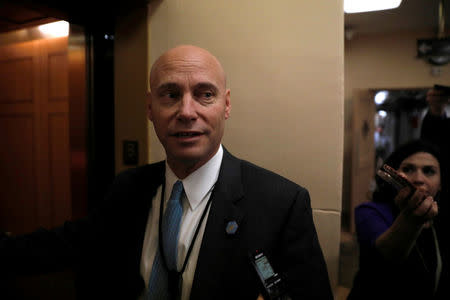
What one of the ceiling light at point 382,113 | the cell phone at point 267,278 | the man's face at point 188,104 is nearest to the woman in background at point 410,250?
the cell phone at point 267,278

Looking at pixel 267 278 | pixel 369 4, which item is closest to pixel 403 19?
pixel 369 4

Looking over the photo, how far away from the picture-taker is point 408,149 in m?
1.37

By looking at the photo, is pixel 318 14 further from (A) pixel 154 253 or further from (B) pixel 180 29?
(A) pixel 154 253

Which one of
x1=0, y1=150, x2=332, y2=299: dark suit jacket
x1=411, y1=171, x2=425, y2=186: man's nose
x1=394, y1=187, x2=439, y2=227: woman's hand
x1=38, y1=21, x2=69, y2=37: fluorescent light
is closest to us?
x1=0, y1=150, x2=332, y2=299: dark suit jacket

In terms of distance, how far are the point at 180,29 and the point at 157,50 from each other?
6.5 inches

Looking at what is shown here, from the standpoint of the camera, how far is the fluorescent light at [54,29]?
1.91 meters

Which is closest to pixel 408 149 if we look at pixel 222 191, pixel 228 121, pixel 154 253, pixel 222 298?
pixel 228 121

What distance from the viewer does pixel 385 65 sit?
13.3 ft

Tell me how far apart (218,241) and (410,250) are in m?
0.77

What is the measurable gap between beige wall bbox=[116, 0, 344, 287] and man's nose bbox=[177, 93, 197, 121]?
A: 64 cm

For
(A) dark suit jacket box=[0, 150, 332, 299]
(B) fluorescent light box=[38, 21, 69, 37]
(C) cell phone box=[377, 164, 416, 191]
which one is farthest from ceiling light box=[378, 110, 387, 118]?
(A) dark suit jacket box=[0, 150, 332, 299]

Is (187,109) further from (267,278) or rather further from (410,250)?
(410,250)

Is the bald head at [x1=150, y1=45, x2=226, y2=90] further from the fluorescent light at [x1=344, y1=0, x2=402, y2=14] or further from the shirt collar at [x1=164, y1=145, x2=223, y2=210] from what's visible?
the fluorescent light at [x1=344, y1=0, x2=402, y2=14]

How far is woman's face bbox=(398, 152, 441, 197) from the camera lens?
4.22 ft
